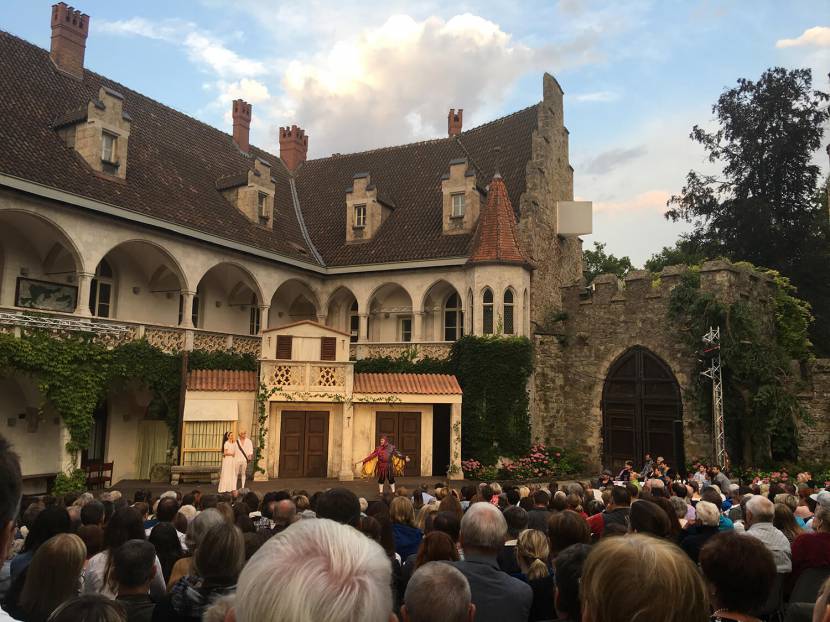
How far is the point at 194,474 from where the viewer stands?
1870 centimetres

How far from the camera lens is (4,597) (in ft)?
14.0

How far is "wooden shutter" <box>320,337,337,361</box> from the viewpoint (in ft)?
68.5

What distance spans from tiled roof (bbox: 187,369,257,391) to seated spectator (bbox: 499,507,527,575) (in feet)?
50.2

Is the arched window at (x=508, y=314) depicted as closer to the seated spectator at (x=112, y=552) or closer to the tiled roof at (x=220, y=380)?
the tiled roof at (x=220, y=380)

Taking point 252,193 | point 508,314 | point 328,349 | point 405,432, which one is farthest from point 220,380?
point 508,314

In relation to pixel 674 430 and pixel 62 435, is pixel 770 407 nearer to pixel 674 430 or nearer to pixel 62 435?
pixel 674 430

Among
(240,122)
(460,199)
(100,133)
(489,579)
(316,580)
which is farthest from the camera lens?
(240,122)

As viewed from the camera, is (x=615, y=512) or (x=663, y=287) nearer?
(x=615, y=512)

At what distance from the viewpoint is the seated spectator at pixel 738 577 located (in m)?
3.15

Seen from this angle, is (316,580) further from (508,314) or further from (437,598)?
(508,314)

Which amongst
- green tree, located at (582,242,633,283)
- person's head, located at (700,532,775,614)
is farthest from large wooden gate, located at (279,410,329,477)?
green tree, located at (582,242,633,283)

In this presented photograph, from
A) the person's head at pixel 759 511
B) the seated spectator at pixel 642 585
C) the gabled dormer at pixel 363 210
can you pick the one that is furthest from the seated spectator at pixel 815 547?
the gabled dormer at pixel 363 210

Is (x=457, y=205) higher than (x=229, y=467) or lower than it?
higher

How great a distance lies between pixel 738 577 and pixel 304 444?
1847cm
